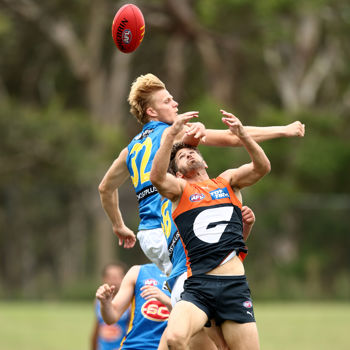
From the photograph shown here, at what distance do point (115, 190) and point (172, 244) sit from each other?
1.06 metres

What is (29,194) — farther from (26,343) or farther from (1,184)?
(26,343)

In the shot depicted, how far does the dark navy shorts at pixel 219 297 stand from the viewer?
5.80 metres

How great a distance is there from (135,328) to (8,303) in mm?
16612

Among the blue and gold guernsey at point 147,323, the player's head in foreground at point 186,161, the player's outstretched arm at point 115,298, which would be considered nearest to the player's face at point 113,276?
the player's outstretched arm at point 115,298

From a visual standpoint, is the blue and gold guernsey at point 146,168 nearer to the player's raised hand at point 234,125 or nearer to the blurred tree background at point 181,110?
the player's raised hand at point 234,125

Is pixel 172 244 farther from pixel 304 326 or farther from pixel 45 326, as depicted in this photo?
pixel 304 326

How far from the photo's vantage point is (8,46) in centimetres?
3023

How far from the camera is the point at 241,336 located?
19.1 ft

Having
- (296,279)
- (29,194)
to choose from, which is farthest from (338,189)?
(29,194)

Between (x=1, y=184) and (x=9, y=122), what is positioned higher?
(x=9, y=122)

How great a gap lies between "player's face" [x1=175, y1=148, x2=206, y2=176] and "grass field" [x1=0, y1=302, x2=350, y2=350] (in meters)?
8.19

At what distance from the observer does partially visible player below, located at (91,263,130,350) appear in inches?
359

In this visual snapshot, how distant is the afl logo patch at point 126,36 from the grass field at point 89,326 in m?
7.93

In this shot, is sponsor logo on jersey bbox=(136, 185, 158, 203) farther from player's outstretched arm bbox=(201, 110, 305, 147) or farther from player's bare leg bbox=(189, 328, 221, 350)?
player's bare leg bbox=(189, 328, 221, 350)
